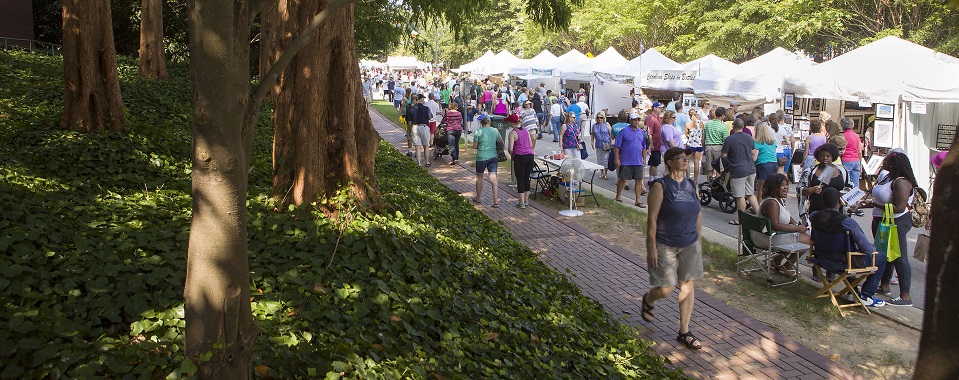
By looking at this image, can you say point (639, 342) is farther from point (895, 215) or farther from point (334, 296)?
point (895, 215)

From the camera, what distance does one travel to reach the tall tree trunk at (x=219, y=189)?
11.0ft

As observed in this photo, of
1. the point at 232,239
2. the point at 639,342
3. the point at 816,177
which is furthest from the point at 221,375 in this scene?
the point at 816,177

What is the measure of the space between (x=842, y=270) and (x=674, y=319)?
6.54 ft

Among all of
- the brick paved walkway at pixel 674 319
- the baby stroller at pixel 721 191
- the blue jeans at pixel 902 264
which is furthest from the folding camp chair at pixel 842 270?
the baby stroller at pixel 721 191

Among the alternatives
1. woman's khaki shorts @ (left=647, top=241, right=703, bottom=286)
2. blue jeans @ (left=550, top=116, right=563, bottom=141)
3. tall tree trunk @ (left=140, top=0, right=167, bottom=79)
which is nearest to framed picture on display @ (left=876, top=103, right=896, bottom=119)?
blue jeans @ (left=550, top=116, right=563, bottom=141)

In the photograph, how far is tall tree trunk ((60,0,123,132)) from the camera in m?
10.4

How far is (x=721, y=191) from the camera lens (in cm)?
1448

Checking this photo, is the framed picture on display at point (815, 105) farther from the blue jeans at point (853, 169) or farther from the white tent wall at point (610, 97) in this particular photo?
the blue jeans at point (853, 169)

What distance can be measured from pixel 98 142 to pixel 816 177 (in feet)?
31.8

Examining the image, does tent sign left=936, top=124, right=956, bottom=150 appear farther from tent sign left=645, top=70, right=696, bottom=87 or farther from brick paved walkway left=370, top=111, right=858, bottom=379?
brick paved walkway left=370, top=111, right=858, bottom=379

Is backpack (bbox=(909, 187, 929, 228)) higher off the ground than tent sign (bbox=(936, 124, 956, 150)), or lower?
lower

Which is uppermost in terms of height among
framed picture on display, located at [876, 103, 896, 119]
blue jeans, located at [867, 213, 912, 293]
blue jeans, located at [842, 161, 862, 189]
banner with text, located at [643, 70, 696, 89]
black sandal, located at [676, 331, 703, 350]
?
banner with text, located at [643, 70, 696, 89]

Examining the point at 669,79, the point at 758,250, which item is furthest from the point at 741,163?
the point at 669,79

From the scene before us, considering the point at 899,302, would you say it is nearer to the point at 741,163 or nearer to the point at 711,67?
the point at 741,163
